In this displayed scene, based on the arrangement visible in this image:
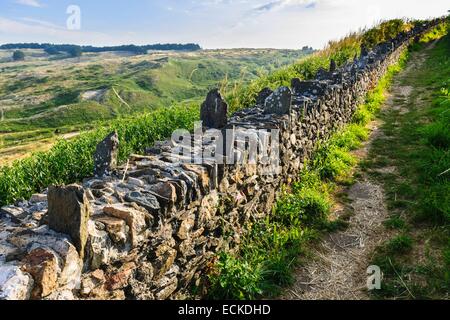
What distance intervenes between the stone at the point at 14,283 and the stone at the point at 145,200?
123 cm

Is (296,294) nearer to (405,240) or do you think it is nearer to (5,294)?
(405,240)

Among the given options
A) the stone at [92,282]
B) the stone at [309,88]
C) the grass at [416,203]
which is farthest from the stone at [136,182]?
the stone at [309,88]

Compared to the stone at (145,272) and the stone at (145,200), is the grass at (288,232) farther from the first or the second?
the stone at (145,200)

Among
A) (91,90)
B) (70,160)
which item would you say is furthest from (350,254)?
(91,90)

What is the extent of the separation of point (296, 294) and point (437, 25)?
3790cm

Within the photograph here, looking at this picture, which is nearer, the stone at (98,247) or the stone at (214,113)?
the stone at (98,247)

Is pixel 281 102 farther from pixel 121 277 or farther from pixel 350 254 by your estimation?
pixel 121 277

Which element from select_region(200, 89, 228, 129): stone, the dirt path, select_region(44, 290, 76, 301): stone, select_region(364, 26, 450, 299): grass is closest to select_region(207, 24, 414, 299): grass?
the dirt path

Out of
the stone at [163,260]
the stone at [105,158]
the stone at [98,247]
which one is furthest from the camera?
the stone at [105,158]

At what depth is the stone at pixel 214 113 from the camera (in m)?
6.05

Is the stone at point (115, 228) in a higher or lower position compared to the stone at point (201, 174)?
lower

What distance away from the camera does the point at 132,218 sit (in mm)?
3262

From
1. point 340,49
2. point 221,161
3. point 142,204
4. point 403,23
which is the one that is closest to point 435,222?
point 221,161

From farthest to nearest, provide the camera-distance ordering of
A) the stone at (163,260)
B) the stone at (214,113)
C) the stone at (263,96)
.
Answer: the stone at (263,96), the stone at (214,113), the stone at (163,260)
